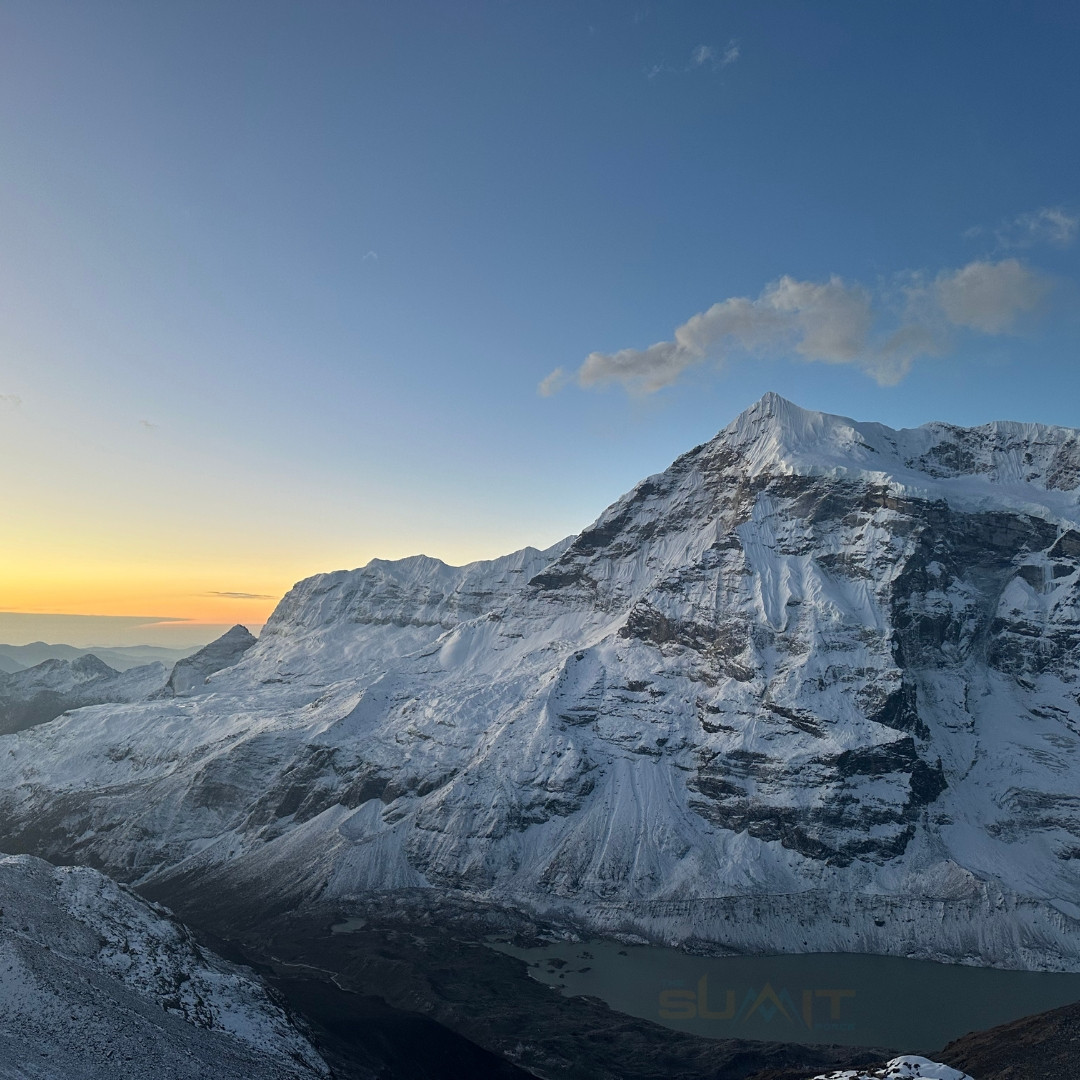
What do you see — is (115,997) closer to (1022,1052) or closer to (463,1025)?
(463,1025)

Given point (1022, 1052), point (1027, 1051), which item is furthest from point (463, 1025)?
point (1027, 1051)

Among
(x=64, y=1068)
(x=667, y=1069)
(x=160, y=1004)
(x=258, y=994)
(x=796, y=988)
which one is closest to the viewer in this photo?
(x=64, y=1068)

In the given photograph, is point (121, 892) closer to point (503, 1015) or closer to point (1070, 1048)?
point (503, 1015)

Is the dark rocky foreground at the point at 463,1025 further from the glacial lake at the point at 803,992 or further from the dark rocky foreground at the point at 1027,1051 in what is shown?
the dark rocky foreground at the point at 1027,1051

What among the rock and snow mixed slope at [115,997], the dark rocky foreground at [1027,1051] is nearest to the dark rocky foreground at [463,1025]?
the rock and snow mixed slope at [115,997]

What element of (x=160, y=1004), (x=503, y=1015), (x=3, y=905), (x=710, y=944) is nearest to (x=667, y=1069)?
(x=503, y=1015)
